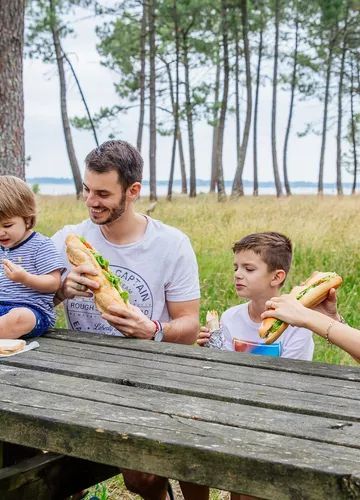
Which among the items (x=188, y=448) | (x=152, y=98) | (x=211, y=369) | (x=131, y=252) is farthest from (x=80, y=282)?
(x=152, y=98)

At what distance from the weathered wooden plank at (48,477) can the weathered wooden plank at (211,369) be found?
1.25 ft

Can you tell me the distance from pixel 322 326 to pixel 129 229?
1.30 metres

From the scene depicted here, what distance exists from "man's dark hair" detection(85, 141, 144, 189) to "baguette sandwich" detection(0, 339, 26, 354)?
0.99 m

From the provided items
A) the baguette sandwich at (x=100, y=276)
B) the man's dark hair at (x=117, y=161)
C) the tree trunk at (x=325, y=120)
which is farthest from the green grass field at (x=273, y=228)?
the tree trunk at (x=325, y=120)

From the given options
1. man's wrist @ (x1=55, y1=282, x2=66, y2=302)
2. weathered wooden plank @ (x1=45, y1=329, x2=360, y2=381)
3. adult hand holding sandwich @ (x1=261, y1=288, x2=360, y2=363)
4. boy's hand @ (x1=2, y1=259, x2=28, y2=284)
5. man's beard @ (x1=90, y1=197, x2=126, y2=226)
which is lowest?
weathered wooden plank @ (x1=45, y1=329, x2=360, y2=381)

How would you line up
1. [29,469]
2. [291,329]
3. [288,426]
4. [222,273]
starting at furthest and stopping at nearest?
[222,273] → [291,329] → [29,469] → [288,426]

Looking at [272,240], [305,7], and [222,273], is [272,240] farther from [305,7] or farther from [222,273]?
[305,7]

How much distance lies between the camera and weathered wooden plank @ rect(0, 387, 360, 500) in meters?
1.55

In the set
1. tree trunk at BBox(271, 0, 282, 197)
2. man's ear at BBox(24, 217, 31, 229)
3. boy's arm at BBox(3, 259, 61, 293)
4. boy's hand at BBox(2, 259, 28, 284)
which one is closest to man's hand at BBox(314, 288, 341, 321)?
boy's arm at BBox(3, 259, 61, 293)

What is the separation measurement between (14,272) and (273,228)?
7.82m

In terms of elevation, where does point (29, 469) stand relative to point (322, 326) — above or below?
below

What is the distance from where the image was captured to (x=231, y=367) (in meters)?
2.53

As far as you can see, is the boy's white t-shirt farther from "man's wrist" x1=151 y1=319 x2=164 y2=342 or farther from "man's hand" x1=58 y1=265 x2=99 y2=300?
"man's hand" x1=58 y1=265 x2=99 y2=300

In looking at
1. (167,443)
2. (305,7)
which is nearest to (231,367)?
(167,443)
